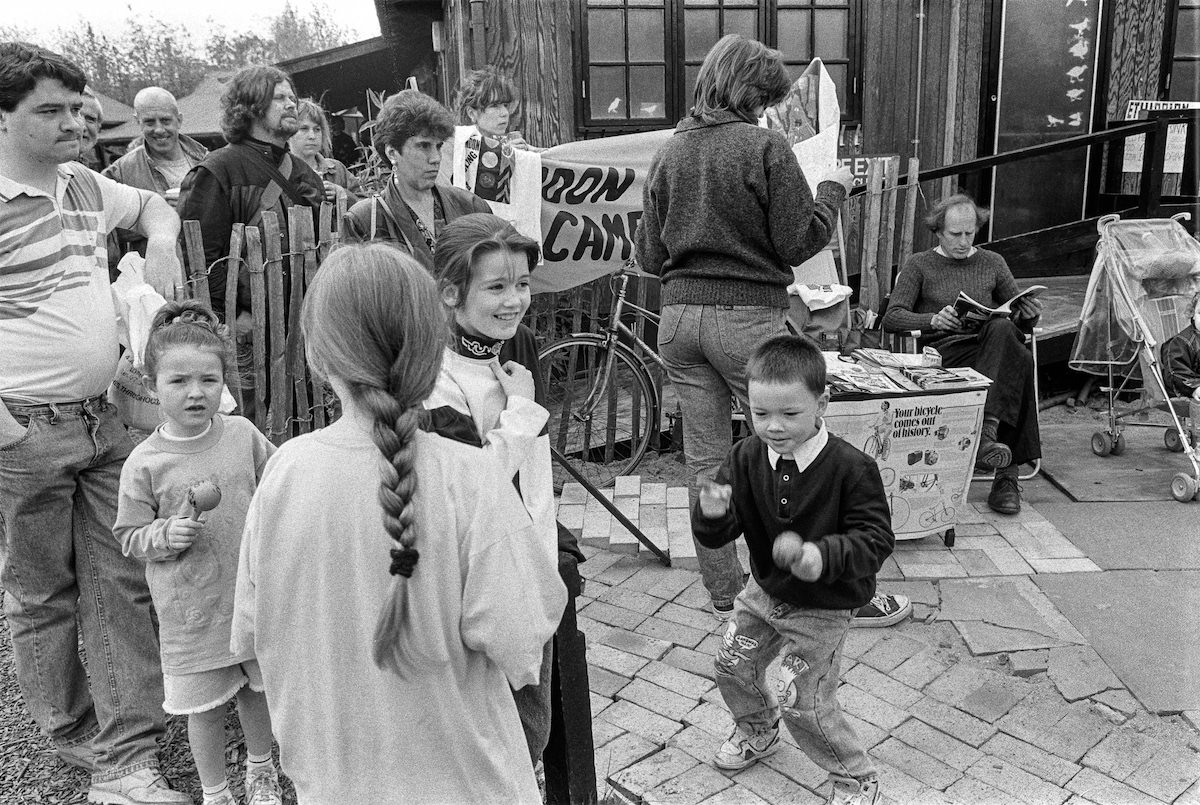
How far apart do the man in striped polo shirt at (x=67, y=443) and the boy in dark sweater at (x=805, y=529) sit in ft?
5.81

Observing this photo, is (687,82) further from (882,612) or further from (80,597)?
(80,597)

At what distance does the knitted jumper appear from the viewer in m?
4.99

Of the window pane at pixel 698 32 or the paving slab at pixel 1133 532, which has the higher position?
the window pane at pixel 698 32

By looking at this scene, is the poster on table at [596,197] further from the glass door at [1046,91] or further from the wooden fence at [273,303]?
the glass door at [1046,91]

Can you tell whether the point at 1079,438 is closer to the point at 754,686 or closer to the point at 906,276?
the point at 906,276

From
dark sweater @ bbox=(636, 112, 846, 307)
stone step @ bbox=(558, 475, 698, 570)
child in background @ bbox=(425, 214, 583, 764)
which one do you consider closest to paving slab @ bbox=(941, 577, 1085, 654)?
stone step @ bbox=(558, 475, 698, 570)

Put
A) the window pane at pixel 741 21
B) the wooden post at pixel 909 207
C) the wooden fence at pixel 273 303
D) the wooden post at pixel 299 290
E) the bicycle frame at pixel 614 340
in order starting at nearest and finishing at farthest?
the wooden fence at pixel 273 303, the wooden post at pixel 299 290, the bicycle frame at pixel 614 340, the wooden post at pixel 909 207, the window pane at pixel 741 21

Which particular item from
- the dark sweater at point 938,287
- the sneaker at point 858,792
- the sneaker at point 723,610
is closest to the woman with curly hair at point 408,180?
the sneaker at point 723,610

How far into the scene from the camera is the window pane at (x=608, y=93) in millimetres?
8016

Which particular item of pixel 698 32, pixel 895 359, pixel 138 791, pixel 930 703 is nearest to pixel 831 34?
pixel 698 32

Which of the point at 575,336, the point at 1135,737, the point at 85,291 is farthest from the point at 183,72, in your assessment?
the point at 1135,737

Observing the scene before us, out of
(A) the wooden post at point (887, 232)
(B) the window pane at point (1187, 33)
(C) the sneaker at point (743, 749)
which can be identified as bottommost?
(C) the sneaker at point (743, 749)

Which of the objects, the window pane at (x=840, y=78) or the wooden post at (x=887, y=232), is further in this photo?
the window pane at (x=840, y=78)

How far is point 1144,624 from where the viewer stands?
143 inches
